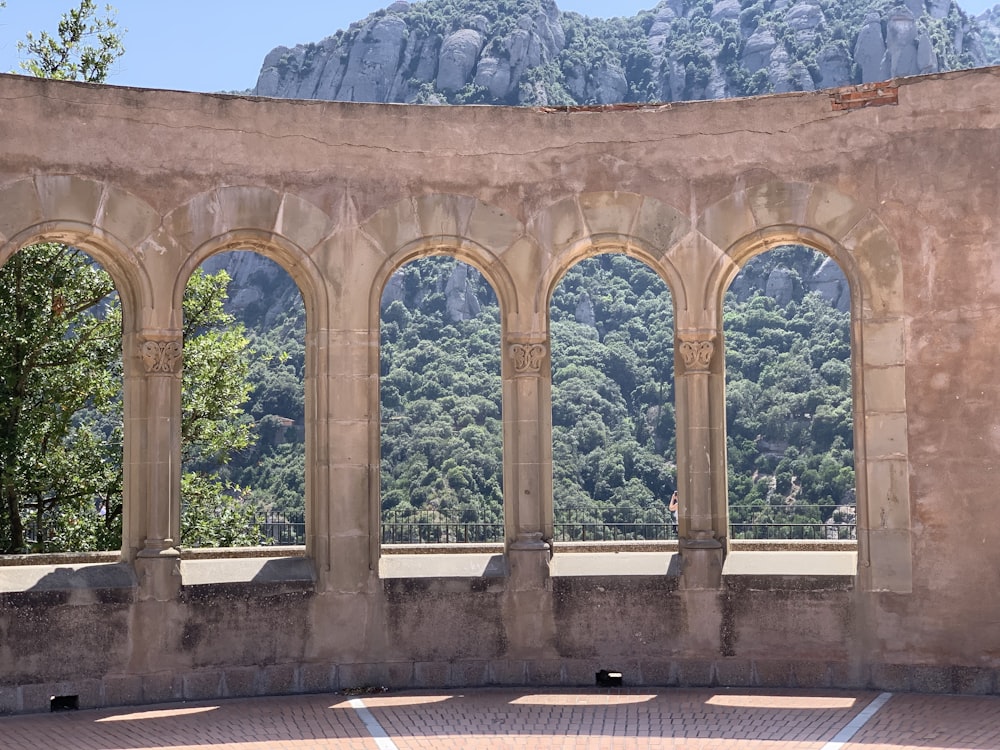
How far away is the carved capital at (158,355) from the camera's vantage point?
43.2 ft

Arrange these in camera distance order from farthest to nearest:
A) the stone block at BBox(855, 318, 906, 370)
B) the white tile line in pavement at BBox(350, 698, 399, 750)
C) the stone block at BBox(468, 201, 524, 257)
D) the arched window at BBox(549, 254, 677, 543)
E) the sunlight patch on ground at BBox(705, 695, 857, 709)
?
the arched window at BBox(549, 254, 677, 543) < the stone block at BBox(468, 201, 524, 257) < the stone block at BBox(855, 318, 906, 370) < the sunlight patch on ground at BBox(705, 695, 857, 709) < the white tile line in pavement at BBox(350, 698, 399, 750)

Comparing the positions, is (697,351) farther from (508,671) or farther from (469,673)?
(469,673)

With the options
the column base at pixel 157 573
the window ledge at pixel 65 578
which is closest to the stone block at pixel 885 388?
the column base at pixel 157 573

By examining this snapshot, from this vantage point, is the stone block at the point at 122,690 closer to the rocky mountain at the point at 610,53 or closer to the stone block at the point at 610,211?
the stone block at the point at 610,211

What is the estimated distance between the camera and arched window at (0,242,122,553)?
20.2 meters

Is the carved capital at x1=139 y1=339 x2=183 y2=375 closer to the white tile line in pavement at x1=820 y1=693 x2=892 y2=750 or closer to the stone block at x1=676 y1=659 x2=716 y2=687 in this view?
the stone block at x1=676 y1=659 x2=716 y2=687

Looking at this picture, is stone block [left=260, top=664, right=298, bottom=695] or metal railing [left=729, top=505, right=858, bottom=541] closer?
stone block [left=260, top=664, right=298, bottom=695]

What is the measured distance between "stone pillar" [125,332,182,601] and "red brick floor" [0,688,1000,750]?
139 cm

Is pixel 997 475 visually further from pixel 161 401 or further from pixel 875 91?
pixel 161 401

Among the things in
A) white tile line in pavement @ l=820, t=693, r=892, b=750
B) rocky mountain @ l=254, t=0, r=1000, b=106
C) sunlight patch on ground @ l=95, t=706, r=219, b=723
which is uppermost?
rocky mountain @ l=254, t=0, r=1000, b=106

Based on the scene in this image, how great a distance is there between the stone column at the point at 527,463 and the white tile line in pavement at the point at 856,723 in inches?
139

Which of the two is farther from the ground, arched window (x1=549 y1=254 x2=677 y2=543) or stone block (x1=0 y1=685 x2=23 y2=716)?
arched window (x1=549 y1=254 x2=677 y2=543)

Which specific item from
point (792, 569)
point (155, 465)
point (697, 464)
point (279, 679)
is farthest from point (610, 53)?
point (279, 679)

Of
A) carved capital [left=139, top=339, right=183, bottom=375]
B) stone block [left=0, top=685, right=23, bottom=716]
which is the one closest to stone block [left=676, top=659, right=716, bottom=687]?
carved capital [left=139, top=339, right=183, bottom=375]
